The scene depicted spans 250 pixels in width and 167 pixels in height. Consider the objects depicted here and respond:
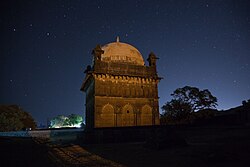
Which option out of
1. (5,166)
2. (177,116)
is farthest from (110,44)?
(5,166)

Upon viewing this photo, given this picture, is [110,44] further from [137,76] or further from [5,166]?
[5,166]

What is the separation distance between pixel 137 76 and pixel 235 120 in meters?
13.3

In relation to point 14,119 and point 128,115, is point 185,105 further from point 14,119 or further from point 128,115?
point 14,119

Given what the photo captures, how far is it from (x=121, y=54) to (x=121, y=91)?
6017mm

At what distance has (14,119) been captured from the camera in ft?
147

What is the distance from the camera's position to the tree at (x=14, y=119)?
43122 mm

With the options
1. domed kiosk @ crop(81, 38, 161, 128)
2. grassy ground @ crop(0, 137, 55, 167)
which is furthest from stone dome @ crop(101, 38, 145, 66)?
grassy ground @ crop(0, 137, 55, 167)

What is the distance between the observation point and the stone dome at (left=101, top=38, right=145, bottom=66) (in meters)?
27.8

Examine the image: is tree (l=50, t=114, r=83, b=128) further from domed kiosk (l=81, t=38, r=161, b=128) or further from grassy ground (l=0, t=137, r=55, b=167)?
grassy ground (l=0, t=137, r=55, b=167)

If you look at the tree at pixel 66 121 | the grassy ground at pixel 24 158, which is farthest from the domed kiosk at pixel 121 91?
the tree at pixel 66 121

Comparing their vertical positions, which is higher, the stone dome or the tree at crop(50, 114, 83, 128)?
the stone dome

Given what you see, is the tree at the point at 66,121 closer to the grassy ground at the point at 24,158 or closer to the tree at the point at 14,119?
the tree at the point at 14,119

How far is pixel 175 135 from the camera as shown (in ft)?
36.1

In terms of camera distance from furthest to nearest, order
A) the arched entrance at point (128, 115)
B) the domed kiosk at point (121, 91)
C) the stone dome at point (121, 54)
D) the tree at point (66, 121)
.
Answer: the tree at point (66, 121), the stone dome at point (121, 54), the arched entrance at point (128, 115), the domed kiosk at point (121, 91)
